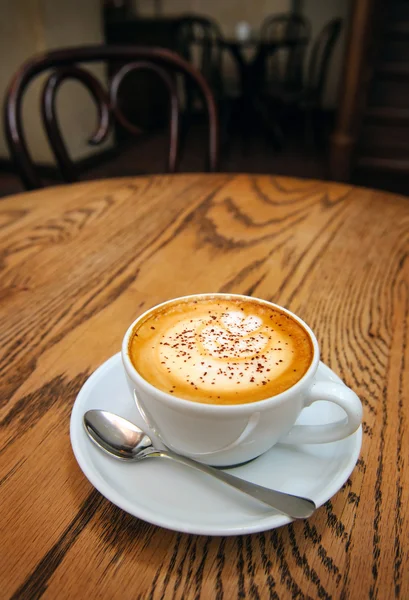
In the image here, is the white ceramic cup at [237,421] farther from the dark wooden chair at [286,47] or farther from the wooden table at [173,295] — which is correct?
the dark wooden chair at [286,47]

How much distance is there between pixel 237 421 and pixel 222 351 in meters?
0.08

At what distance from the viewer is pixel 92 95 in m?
1.12

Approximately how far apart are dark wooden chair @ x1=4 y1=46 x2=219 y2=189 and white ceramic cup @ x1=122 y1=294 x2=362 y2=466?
77 centimetres

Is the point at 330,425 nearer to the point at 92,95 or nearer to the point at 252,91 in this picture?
the point at 92,95

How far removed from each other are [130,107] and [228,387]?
4.19 metres

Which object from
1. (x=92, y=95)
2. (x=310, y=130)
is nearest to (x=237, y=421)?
(x=92, y=95)

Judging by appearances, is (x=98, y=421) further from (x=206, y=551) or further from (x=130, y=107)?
(x=130, y=107)

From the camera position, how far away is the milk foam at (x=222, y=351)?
36cm

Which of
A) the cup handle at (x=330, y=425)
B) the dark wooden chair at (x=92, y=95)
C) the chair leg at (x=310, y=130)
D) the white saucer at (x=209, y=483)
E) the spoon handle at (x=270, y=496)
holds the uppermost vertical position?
the dark wooden chair at (x=92, y=95)

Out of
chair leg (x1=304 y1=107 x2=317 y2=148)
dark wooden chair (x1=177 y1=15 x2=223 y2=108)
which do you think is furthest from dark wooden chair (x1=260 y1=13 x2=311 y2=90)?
dark wooden chair (x1=177 y1=15 x2=223 y2=108)

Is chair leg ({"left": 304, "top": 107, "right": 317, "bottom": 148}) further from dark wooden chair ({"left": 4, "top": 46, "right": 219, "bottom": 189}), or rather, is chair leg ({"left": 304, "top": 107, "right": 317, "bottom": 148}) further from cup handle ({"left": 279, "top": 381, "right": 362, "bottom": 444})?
cup handle ({"left": 279, "top": 381, "right": 362, "bottom": 444})

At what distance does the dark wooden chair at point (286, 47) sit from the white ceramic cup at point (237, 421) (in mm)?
3439

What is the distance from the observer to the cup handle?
0.35 metres

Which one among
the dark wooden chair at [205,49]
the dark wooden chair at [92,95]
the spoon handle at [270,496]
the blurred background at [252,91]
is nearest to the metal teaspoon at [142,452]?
the spoon handle at [270,496]
